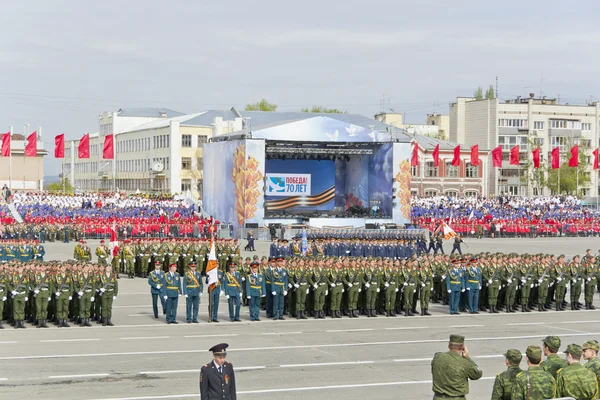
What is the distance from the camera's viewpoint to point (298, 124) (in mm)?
50062

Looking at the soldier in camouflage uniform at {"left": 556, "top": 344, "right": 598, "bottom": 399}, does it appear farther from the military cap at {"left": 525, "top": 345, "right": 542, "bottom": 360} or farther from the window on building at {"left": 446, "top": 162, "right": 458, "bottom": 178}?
the window on building at {"left": 446, "top": 162, "right": 458, "bottom": 178}

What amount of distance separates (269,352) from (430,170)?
64615 mm

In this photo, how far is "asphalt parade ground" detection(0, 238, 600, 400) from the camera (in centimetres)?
1298

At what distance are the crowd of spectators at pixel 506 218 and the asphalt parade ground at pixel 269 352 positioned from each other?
29723 millimetres

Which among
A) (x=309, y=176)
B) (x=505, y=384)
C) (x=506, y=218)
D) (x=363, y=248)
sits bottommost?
(x=363, y=248)

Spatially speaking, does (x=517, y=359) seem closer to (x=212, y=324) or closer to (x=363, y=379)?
(x=363, y=379)

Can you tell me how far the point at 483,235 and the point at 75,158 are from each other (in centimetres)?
6377

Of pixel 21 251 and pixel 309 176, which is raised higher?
pixel 309 176

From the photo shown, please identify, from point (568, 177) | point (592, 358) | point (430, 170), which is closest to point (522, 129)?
point (568, 177)

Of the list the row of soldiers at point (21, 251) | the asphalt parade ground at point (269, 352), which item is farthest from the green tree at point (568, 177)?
the asphalt parade ground at point (269, 352)

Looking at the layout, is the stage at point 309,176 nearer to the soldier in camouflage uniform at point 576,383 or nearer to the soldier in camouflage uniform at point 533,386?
the soldier in camouflage uniform at point 576,383

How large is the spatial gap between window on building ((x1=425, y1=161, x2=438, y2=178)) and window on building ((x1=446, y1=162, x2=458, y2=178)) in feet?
3.88

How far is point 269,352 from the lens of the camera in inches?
629

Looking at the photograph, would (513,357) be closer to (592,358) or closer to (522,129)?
(592,358)
